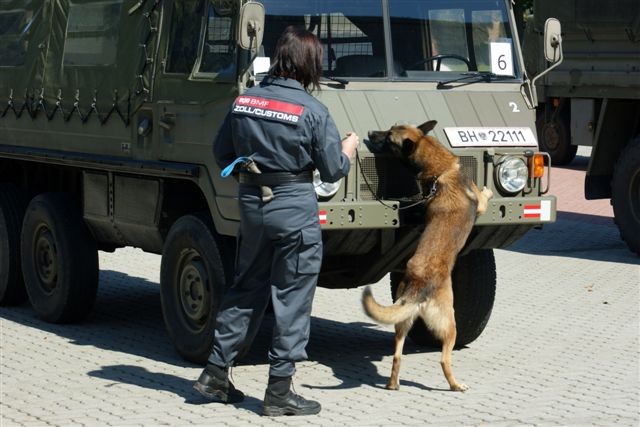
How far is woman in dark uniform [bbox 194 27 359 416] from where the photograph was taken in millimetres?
7332

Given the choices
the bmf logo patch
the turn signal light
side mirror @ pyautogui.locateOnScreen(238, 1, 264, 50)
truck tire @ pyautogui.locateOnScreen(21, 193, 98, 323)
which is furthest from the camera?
truck tire @ pyautogui.locateOnScreen(21, 193, 98, 323)

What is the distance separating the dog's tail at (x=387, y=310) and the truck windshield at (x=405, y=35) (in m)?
1.50

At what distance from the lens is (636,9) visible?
50.0 ft

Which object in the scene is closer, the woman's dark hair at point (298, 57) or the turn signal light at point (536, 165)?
the woman's dark hair at point (298, 57)

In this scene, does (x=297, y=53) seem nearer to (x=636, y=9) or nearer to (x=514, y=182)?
(x=514, y=182)

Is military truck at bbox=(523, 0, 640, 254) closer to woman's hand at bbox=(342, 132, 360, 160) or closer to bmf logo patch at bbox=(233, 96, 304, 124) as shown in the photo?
woman's hand at bbox=(342, 132, 360, 160)

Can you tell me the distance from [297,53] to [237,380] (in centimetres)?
213

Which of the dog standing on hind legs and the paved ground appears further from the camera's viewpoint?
the dog standing on hind legs

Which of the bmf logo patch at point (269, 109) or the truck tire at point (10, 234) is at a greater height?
the bmf logo patch at point (269, 109)

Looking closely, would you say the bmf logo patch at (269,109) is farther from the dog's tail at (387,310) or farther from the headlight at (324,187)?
the dog's tail at (387,310)

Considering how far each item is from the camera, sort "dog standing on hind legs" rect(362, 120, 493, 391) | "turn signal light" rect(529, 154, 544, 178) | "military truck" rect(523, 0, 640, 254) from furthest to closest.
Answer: "military truck" rect(523, 0, 640, 254) < "turn signal light" rect(529, 154, 544, 178) < "dog standing on hind legs" rect(362, 120, 493, 391)

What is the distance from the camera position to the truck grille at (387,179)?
8406 mm

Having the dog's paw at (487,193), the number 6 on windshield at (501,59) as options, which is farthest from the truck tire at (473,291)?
the number 6 on windshield at (501,59)

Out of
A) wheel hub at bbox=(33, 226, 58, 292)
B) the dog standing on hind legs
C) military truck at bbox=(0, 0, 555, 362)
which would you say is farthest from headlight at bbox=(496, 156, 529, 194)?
wheel hub at bbox=(33, 226, 58, 292)
